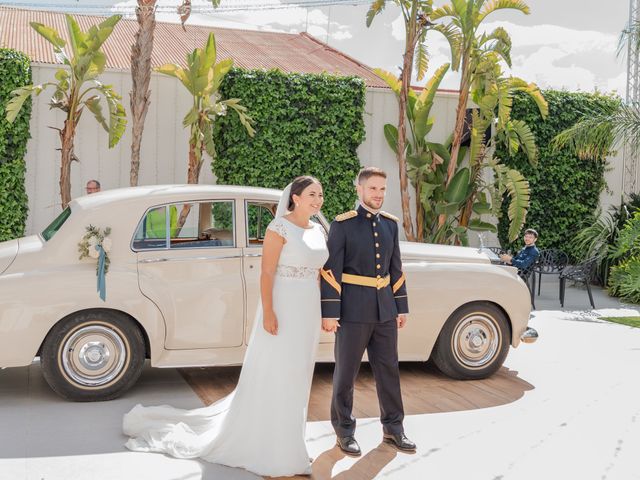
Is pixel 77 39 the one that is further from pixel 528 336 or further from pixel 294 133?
pixel 528 336

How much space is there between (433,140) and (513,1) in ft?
10.1

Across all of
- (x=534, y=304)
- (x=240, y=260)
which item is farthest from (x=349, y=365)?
(x=534, y=304)

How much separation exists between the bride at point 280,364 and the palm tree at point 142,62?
809cm

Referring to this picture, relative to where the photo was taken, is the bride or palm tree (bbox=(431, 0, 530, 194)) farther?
palm tree (bbox=(431, 0, 530, 194))

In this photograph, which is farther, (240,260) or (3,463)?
(240,260)

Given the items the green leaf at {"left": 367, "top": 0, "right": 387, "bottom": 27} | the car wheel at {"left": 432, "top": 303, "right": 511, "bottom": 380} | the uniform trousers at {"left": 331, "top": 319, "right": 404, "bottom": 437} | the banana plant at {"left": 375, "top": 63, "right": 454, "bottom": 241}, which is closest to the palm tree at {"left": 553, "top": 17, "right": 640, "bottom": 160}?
the banana plant at {"left": 375, "top": 63, "right": 454, "bottom": 241}

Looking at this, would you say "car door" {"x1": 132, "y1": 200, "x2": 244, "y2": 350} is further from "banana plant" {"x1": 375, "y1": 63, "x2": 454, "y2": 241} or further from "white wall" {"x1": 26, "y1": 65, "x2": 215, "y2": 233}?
"banana plant" {"x1": 375, "y1": 63, "x2": 454, "y2": 241}

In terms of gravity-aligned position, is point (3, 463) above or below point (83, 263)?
below

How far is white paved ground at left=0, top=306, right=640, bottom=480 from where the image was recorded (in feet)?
15.7

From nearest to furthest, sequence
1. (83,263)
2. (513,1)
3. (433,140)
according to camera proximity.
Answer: (83,263), (513,1), (433,140)

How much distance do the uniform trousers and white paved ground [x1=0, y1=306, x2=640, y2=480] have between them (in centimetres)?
22

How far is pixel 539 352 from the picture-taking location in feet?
28.0

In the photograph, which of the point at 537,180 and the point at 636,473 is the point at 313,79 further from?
the point at 636,473

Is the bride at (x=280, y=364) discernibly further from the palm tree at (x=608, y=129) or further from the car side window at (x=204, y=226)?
the palm tree at (x=608, y=129)
